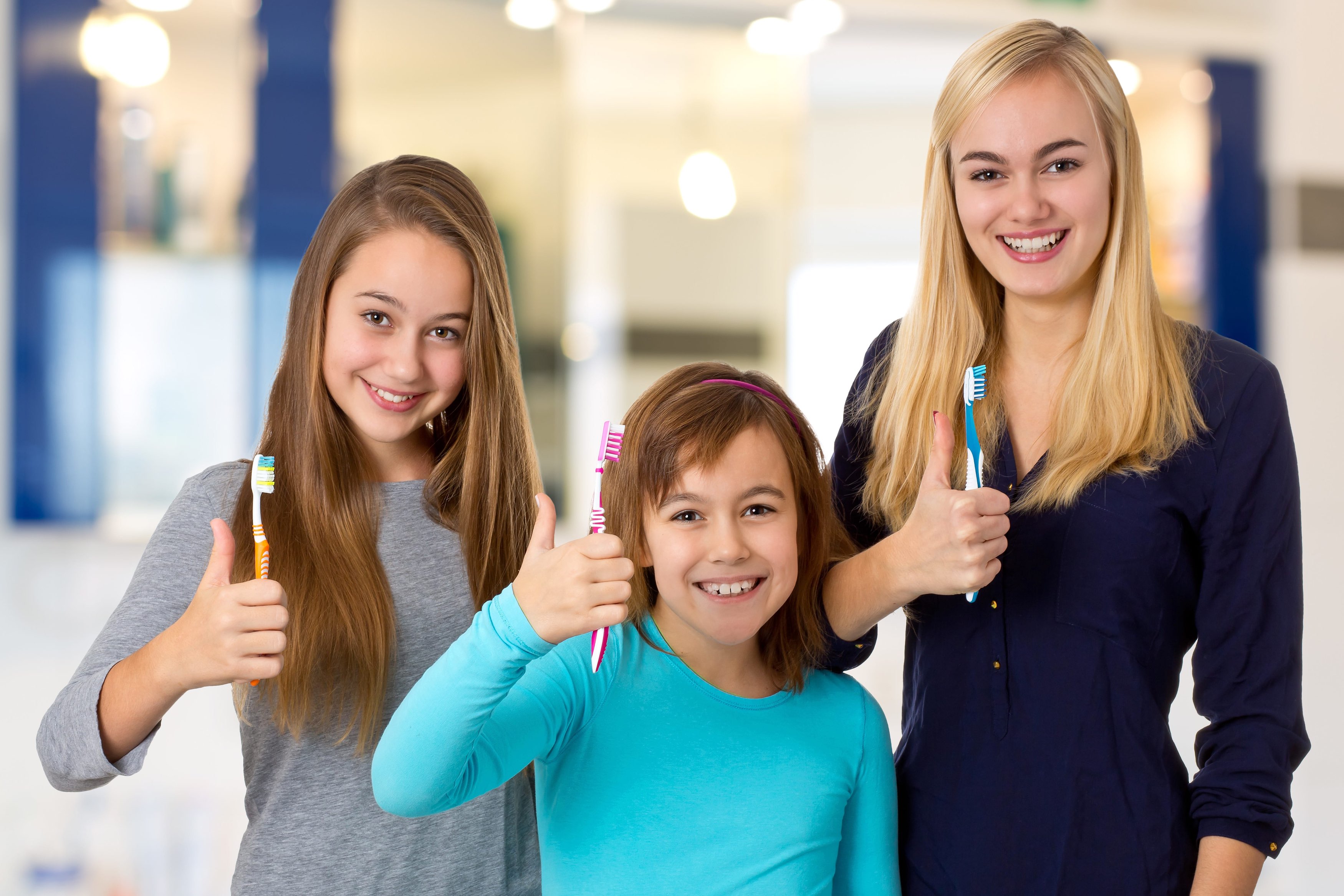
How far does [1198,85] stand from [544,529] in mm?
2539

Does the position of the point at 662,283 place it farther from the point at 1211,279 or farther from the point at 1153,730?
the point at 1153,730

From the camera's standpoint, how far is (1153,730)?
3.04ft

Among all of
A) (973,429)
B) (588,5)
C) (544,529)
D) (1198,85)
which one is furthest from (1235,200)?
(544,529)

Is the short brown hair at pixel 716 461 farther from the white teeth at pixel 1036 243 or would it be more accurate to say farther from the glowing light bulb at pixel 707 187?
the glowing light bulb at pixel 707 187

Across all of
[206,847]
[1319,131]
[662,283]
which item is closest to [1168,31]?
[1319,131]

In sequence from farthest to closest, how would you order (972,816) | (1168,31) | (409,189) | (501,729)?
(1168,31), (409,189), (972,816), (501,729)

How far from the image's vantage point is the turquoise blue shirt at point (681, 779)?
89cm

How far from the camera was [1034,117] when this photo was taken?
0.98 metres

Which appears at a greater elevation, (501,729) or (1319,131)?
(1319,131)

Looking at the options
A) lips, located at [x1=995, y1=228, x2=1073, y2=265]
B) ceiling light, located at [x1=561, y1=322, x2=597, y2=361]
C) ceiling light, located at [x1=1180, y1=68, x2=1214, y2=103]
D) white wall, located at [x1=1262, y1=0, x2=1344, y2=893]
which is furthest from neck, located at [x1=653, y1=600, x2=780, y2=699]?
ceiling light, located at [x1=1180, y1=68, x2=1214, y2=103]

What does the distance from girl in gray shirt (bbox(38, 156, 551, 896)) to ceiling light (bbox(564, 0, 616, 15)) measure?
1477 mm

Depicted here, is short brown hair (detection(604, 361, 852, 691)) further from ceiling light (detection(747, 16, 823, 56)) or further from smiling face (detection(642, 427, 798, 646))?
ceiling light (detection(747, 16, 823, 56))

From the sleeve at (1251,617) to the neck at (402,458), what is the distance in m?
0.72

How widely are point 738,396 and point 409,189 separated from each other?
369 mm
